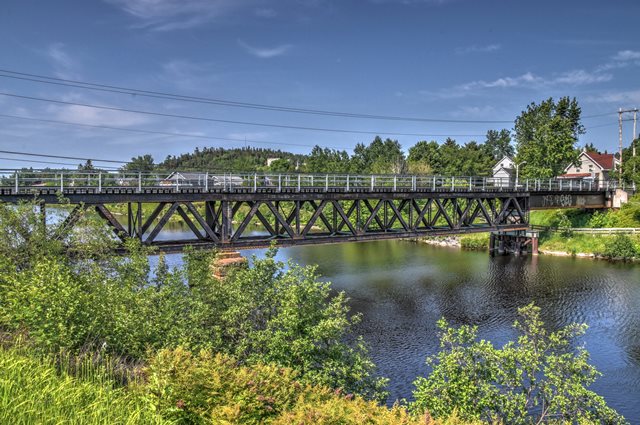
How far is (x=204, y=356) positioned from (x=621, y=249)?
167 feet

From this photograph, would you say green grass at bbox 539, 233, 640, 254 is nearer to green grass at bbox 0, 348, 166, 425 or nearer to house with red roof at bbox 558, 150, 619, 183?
house with red roof at bbox 558, 150, 619, 183

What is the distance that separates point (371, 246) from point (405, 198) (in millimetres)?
25338

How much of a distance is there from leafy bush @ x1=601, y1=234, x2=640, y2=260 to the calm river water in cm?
298

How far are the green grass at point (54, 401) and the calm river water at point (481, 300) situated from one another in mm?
13018

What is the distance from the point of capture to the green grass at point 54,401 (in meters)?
7.77

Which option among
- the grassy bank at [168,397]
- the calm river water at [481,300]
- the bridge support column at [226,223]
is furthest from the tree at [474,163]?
the grassy bank at [168,397]

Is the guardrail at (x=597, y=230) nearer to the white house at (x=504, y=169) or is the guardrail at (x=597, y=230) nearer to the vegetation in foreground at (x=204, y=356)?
the white house at (x=504, y=169)

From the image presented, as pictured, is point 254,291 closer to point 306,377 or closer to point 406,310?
point 306,377

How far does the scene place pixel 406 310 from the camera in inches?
1256

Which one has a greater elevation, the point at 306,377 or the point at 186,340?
the point at 186,340

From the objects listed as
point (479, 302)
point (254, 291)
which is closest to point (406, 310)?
point (479, 302)

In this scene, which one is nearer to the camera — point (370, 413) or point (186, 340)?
point (370, 413)

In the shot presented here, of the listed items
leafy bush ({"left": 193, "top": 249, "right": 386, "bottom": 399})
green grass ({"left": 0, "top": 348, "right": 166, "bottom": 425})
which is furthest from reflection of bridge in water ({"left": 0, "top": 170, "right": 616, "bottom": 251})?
green grass ({"left": 0, "top": 348, "right": 166, "bottom": 425})

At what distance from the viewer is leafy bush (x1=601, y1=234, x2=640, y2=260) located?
160 ft
